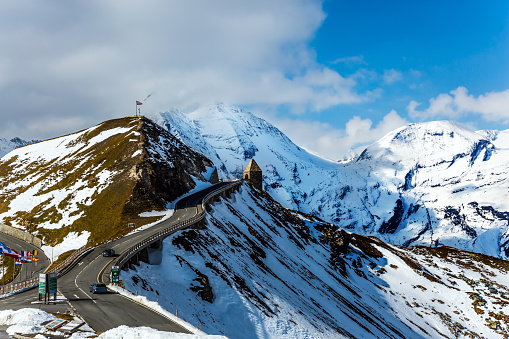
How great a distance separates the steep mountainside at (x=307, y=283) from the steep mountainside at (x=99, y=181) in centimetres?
1511

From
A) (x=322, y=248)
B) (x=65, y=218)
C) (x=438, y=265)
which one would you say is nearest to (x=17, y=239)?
(x=65, y=218)

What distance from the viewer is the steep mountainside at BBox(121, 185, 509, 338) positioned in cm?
4556

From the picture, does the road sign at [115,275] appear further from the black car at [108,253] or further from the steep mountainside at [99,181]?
the steep mountainside at [99,181]

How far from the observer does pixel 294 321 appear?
50500mm

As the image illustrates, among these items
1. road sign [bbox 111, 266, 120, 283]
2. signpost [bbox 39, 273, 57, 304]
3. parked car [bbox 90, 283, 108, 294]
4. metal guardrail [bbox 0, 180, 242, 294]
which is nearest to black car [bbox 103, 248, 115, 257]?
metal guardrail [bbox 0, 180, 242, 294]

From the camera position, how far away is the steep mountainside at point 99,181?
3036 inches

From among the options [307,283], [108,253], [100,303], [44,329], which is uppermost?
[108,253]

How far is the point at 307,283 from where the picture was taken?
76.1 meters

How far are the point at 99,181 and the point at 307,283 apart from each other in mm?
52221

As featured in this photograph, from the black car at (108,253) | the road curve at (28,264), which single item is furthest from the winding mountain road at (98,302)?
the road curve at (28,264)

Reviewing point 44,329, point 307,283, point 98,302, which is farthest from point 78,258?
point 307,283

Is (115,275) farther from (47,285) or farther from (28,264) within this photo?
(28,264)

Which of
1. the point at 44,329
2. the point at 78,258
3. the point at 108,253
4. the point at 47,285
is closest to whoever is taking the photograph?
the point at 44,329

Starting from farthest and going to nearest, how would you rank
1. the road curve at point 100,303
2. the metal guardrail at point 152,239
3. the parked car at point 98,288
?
the metal guardrail at point 152,239 < the parked car at point 98,288 < the road curve at point 100,303
